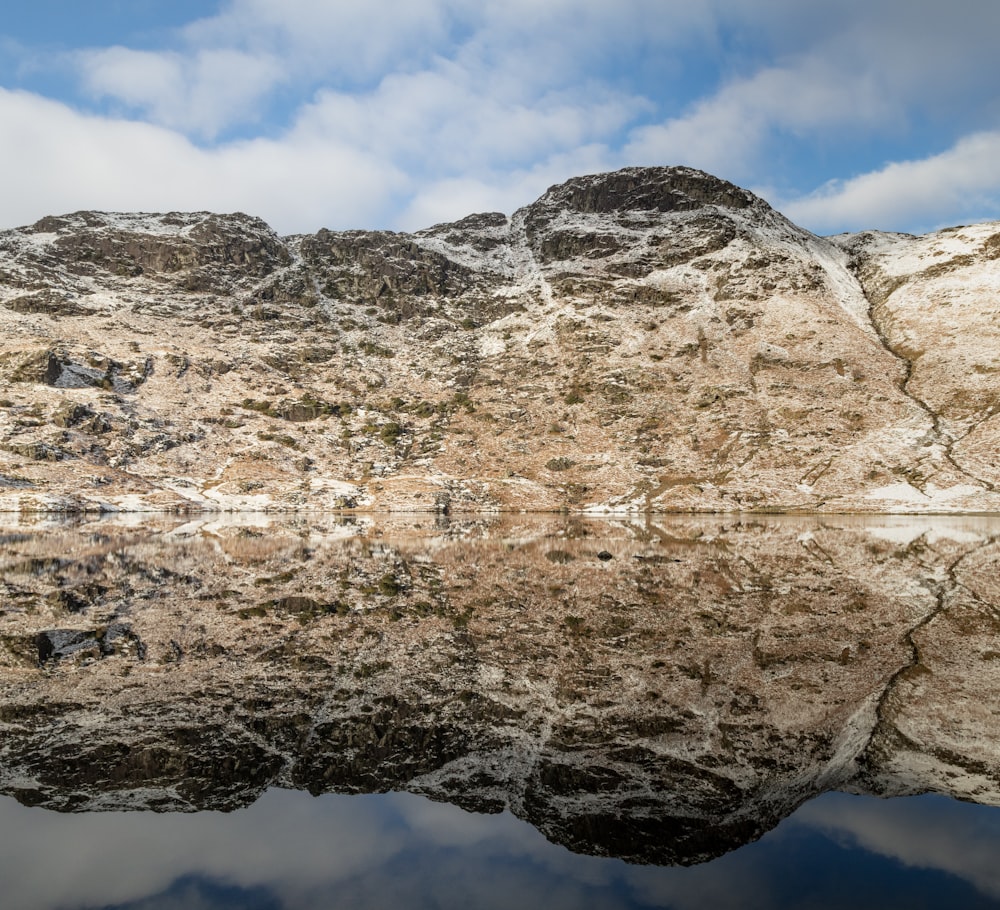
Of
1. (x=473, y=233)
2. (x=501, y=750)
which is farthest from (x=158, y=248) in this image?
(x=501, y=750)

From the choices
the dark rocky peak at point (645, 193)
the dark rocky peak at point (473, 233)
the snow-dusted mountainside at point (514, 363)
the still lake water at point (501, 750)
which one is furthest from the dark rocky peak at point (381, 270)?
the still lake water at point (501, 750)

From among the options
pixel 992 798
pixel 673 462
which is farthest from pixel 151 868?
pixel 673 462

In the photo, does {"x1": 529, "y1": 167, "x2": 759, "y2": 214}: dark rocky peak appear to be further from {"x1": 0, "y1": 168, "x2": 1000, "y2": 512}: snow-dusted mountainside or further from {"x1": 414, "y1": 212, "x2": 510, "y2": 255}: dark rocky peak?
{"x1": 414, "y1": 212, "x2": 510, "y2": 255}: dark rocky peak

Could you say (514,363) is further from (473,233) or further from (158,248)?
(158,248)

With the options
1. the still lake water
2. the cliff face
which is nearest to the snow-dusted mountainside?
the cliff face

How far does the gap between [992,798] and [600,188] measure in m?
193

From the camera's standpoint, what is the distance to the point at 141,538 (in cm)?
5038

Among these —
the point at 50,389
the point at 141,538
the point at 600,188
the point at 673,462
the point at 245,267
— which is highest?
the point at 600,188

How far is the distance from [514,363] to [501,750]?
124 metres

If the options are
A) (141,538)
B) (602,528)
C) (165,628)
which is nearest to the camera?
(165,628)

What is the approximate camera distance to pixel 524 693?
13492 millimetres

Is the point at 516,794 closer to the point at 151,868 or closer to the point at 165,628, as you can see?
the point at 151,868

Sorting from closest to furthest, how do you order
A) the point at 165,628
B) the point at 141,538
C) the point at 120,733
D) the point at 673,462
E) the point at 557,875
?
the point at 557,875
the point at 120,733
the point at 165,628
the point at 141,538
the point at 673,462

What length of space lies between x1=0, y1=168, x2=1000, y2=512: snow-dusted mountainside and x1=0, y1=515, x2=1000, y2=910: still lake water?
239 ft
